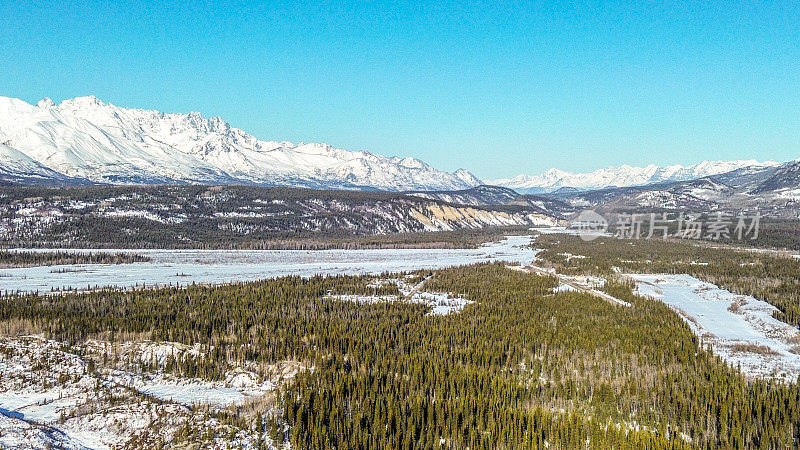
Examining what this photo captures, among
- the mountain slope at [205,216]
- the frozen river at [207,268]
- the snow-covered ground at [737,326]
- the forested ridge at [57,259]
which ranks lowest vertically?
the snow-covered ground at [737,326]

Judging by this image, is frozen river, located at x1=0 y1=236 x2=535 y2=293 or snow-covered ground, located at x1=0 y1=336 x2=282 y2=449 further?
frozen river, located at x1=0 y1=236 x2=535 y2=293

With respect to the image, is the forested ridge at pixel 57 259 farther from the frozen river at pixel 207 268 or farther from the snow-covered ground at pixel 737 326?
the snow-covered ground at pixel 737 326

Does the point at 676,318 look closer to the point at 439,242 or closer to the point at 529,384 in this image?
the point at 529,384

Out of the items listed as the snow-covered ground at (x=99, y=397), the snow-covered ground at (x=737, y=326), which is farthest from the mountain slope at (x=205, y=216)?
the snow-covered ground at (x=99, y=397)

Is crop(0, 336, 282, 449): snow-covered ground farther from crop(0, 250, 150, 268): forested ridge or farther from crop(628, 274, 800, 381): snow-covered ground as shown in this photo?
crop(0, 250, 150, 268): forested ridge

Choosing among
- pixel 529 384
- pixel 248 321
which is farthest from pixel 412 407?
pixel 248 321

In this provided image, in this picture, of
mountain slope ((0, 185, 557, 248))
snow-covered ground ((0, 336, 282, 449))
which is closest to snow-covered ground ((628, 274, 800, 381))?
snow-covered ground ((0, 336, 282, 449))
